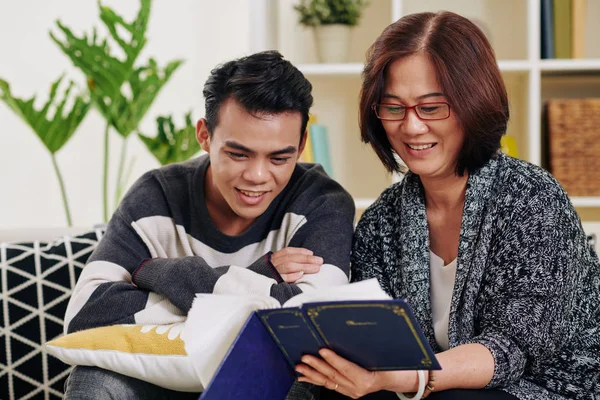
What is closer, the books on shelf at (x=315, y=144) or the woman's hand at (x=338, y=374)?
the woman's hand at (x=338, y=374)

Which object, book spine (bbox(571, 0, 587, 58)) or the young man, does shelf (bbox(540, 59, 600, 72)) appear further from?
the young man

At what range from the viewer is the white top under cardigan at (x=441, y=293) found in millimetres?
1592

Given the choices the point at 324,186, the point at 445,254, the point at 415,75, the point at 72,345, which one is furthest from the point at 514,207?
the point at 72,345

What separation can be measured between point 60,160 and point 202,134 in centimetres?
170

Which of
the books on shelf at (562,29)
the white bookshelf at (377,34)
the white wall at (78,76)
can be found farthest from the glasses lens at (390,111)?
the white wall at (78,76)

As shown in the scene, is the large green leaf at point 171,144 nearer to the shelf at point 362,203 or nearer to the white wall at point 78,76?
the white wall at point 78,76

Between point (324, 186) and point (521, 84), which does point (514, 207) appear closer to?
point (324, 186)

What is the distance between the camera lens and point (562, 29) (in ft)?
8.33

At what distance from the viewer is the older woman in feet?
4.56

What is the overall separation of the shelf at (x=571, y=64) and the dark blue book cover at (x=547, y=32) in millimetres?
42

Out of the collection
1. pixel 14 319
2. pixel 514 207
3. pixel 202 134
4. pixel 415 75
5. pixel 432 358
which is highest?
pixel 415 75

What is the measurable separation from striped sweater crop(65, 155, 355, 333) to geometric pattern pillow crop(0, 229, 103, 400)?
0.25 metres

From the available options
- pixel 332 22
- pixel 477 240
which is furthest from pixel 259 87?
pixel 332 22

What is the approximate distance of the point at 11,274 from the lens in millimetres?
1874
